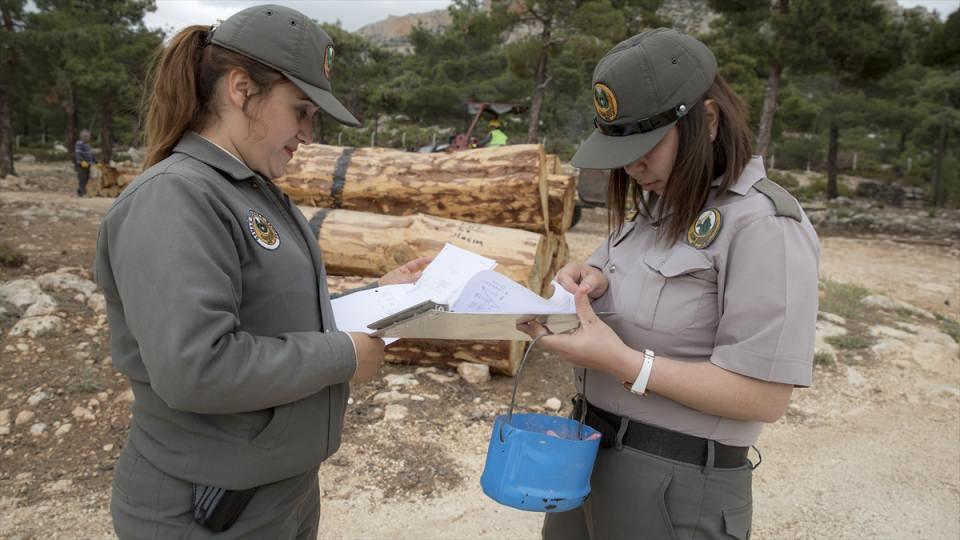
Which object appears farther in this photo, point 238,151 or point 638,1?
point 638,1

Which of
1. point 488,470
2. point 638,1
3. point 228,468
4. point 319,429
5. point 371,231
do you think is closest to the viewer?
point 228,468

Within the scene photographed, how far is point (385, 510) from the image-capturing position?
10.6 feet

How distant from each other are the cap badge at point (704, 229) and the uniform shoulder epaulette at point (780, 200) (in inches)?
4.5

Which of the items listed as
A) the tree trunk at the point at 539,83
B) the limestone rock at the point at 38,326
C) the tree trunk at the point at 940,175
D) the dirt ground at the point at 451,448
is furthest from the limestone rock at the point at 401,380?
the tree trunk at the point at 940,175

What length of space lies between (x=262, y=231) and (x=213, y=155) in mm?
195

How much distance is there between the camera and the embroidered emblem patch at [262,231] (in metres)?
1.39

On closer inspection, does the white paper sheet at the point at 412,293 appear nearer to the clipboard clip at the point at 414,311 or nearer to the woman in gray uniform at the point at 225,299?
the woman in gray uniform at the point at 225,299

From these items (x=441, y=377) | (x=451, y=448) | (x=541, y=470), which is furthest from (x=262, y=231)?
(x=441, y=377)

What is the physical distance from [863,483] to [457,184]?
3447mm

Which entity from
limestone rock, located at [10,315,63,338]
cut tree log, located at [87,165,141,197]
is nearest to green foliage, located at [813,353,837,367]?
limestone rock, located at [10,315,63,338]

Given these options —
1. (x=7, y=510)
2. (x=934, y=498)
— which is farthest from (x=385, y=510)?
(x=934, y=498)

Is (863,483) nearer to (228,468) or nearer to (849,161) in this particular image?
(228,468)

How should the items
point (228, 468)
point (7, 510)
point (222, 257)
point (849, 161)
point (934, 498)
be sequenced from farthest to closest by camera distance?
point (849, 161) < point (934, 498) < point (7, 510) < point (228, 468) < point (222, 257)

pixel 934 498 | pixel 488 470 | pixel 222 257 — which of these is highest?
pixel 222 257
